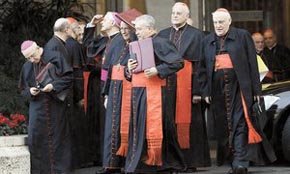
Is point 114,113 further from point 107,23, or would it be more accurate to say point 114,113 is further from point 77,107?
point 107,23

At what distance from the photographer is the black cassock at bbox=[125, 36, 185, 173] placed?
9.75m

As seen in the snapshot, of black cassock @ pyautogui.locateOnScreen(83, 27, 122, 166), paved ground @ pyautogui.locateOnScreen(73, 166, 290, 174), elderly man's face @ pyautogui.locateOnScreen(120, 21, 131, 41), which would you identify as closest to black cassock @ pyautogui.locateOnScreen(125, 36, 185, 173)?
elderly man's face @ pyautogui.locateOnScreen(120, 21, 131, 41)

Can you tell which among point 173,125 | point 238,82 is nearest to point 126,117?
point 173,125

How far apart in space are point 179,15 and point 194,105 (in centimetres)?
111

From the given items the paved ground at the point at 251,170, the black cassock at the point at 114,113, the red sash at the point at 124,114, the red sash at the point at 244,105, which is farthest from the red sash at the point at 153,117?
the paved ground at the point at 251,170

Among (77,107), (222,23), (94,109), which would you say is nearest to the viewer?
(222,23)

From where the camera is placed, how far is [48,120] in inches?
398

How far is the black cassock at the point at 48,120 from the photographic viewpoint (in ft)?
32.9

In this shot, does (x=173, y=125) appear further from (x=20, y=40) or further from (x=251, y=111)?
(x=20, y=40)

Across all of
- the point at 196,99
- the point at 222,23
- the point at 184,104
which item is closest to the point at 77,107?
the point at 184,104

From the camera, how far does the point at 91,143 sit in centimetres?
1173

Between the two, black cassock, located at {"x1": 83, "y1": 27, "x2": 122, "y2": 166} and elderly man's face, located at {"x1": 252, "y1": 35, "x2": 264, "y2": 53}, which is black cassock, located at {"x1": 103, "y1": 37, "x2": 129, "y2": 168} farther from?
elderly man's face, located at {"x1": 252, "y1": 35, "x2": 264, "y2": 53}

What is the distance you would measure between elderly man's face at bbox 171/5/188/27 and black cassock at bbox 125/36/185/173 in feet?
2.65

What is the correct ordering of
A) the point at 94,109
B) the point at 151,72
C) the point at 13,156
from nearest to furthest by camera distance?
the point at 13,156 → the point at 151,72 → the point at 94,109
